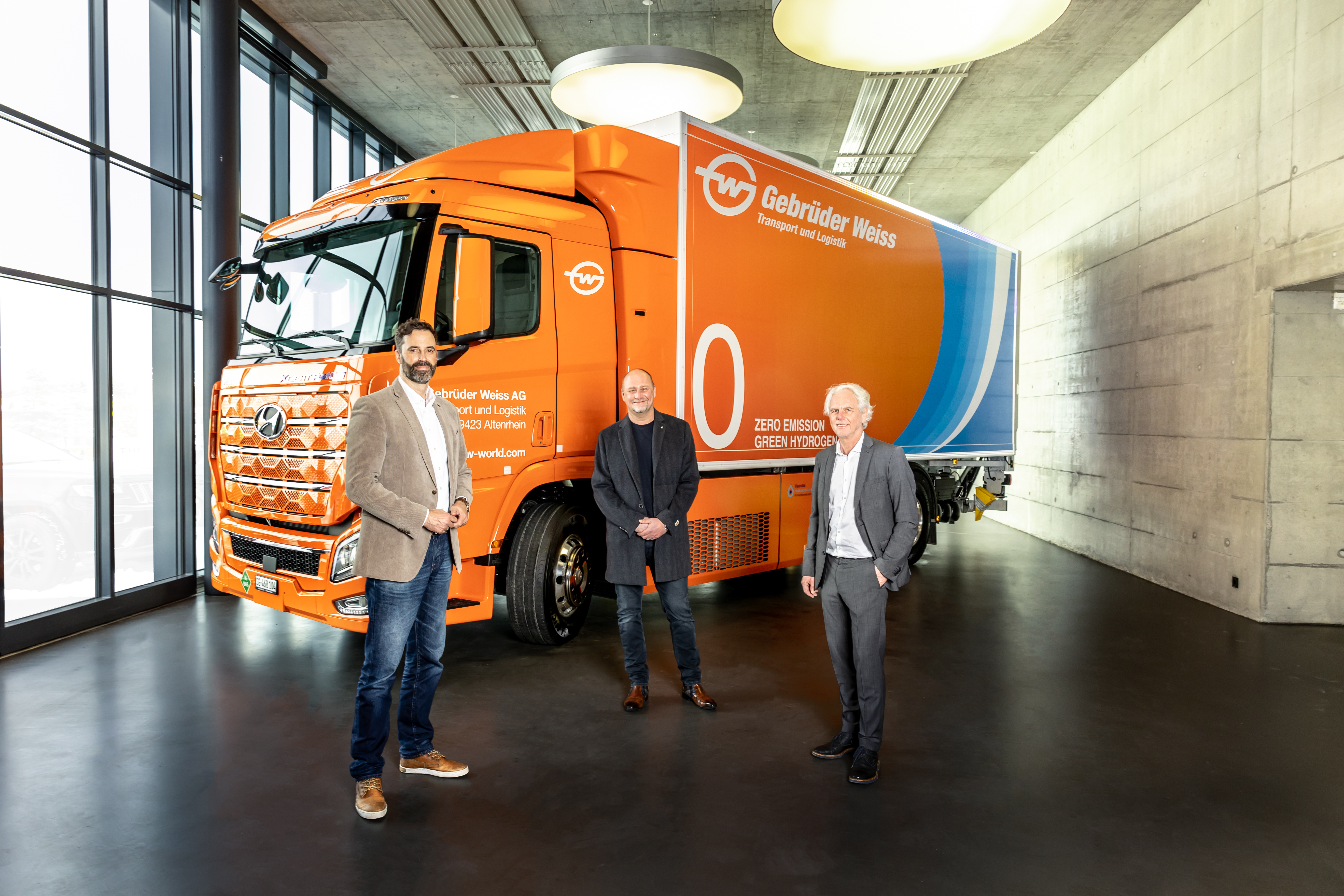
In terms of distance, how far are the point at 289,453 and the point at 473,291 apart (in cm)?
136

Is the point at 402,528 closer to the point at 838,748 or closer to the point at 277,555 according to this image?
the point at 277,555

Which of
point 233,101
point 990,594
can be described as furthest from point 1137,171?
point 233,101

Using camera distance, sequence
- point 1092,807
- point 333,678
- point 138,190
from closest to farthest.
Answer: point 1092,807 → point 333,678 → point 138,190

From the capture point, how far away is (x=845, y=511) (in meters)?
→ 3.50

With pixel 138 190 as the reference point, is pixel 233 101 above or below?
above

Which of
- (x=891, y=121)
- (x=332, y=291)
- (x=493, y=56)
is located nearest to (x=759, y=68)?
(x=891, y=121)

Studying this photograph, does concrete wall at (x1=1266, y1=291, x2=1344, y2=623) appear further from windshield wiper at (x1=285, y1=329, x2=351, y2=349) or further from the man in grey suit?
windshield wiper at (x1=285, y1=329, x2=351, y2=349)

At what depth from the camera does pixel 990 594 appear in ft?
23.7

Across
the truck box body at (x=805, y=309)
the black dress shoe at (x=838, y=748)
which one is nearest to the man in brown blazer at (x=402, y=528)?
the black dress shoe at (x=838, y=748)

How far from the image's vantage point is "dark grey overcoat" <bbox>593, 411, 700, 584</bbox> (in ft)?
13.6

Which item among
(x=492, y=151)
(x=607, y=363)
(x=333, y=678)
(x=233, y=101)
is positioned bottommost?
(x=333, y=678)

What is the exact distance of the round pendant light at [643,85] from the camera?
6.82m

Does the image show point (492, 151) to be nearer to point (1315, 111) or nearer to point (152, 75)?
point (152, 75)

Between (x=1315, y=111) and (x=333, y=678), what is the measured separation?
795 cm
